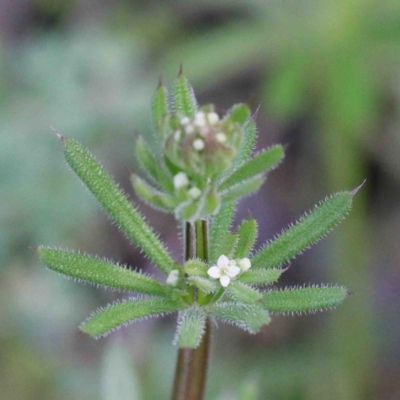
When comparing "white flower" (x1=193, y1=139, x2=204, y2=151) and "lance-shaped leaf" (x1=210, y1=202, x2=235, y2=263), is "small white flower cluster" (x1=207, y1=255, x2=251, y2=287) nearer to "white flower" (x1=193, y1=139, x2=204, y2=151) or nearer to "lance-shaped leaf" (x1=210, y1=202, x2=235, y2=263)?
"lance-shaped leaf" (x1=210, y1=202, x2=235, y2=263)

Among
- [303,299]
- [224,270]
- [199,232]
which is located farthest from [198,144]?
[303,299]

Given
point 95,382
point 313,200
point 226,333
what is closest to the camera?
point 95,382

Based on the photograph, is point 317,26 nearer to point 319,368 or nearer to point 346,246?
point 346,246

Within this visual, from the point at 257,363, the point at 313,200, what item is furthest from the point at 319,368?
the point at 313,200

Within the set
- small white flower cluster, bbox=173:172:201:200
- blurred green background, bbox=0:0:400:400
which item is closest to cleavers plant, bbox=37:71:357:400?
small white flower cluster, bbox=173:172:201:200

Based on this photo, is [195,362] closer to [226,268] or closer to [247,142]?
[226,268]

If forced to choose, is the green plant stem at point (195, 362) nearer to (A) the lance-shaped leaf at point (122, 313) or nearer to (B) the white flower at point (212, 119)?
(A) the lance-shaped leaf at point (122, 313)

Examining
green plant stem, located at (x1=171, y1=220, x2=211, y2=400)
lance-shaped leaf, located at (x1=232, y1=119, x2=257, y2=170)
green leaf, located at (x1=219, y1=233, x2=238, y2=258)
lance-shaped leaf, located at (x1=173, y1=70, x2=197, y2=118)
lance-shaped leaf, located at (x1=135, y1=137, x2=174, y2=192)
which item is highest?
lance-shaped leaf, located at (x1=173, y1=70, x2=197, y2=118)
